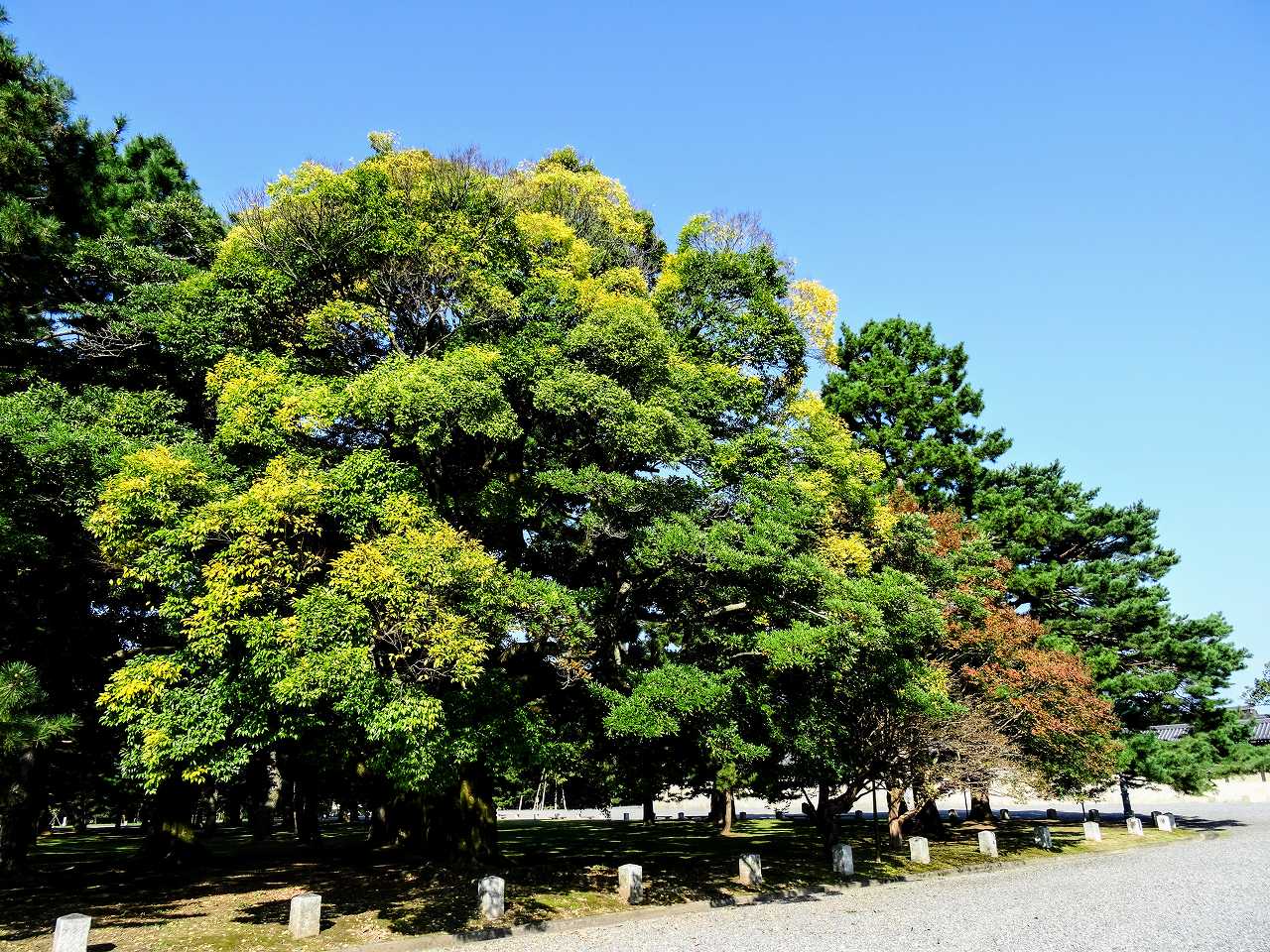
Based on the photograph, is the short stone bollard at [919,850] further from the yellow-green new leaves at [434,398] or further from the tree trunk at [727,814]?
the yellow-green new leaves at [434,398]

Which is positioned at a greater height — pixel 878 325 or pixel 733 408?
pixel 878 325

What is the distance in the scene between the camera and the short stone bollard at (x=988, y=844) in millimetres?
20812

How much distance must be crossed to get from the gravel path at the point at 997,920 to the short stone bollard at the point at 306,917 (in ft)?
8.43

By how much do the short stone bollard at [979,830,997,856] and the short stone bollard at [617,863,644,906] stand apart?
1184 centimetres

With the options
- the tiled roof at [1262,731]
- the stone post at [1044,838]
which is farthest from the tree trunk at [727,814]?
the tiled roof at [1262,731]

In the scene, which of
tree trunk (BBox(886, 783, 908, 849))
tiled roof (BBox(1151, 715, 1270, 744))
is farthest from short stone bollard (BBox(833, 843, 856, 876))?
tiled roof (BBox(1151, 715, 1270, 744))

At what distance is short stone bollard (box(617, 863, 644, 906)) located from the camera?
541 inches

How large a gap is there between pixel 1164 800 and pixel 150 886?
54.4 m

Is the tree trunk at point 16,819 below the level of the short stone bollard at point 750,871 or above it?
above

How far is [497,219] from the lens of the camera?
14656mm

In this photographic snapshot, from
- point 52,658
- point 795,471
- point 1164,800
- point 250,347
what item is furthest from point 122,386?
point 1164,800

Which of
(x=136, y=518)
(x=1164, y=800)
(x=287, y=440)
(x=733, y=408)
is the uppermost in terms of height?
(x=733, y=408)

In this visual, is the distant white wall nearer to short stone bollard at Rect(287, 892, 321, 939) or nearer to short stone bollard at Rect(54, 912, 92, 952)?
short stone bollard at Rect(287, 892, 321, 939)

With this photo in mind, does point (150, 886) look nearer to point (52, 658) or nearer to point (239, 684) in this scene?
point (52, 658)
